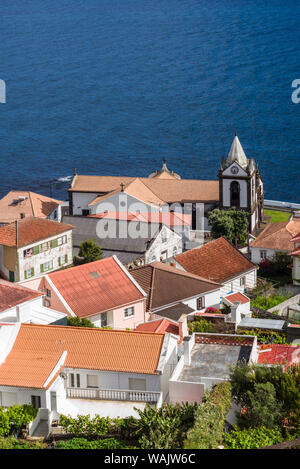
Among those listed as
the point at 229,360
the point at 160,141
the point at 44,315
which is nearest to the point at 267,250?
the point at 44,315

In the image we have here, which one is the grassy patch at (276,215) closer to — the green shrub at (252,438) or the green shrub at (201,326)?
the green shrub at (201,326)

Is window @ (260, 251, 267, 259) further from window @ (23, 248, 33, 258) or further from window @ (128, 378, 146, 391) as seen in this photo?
window @ (128, 378, 146, 391)

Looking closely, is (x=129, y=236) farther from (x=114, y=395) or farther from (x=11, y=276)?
(x=114, y=395)

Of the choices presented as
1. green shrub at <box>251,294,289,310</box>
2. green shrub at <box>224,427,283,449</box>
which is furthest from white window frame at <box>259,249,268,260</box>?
green shrub at <box>224,427,283,449</box>

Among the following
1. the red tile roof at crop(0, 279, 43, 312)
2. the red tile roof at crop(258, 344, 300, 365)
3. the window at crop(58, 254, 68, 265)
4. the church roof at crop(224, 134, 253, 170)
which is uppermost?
the church roof at crop(224, 134, 253, 170)

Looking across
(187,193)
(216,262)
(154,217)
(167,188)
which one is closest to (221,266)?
(216,262)

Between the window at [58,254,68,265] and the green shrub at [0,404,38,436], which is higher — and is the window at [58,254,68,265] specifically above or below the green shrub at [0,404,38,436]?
above

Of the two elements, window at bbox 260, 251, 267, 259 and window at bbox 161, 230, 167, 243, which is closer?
window at bbox 161, 230, 167, 243

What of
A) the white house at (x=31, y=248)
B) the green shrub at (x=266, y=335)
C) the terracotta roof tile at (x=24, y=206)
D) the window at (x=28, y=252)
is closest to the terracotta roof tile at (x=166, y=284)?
the green shrub at (x=266, y=335)
